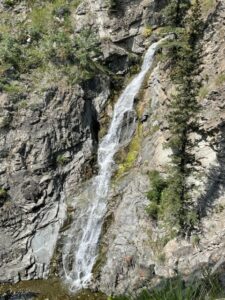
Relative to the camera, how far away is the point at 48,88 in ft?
106

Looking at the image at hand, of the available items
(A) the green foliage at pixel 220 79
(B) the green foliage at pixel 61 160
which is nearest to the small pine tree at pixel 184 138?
(A) the green foliage at pixel 220 79

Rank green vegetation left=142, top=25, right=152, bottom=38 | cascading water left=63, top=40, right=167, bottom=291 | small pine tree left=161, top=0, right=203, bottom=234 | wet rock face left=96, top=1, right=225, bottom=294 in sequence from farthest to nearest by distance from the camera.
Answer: green vegetation left=142, top=25, right=152, bottom=38 → cascading water left=63, top=40, right=167, bottom=291 → wet rock face left=96, top=1, right=225, bottom=294 → small pine tree left=161, top=0, right=203, bottom=234

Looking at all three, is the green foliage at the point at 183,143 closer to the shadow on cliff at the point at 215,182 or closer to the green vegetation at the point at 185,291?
the shadow on cliff at the point at 215,182

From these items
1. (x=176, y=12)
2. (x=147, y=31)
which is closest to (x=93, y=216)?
(x=176, y=12)

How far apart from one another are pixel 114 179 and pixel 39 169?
17.3ft

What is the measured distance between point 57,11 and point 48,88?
33.8ft

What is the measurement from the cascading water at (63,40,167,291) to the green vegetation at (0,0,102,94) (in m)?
3.95

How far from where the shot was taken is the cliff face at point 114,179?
24469 millimetres

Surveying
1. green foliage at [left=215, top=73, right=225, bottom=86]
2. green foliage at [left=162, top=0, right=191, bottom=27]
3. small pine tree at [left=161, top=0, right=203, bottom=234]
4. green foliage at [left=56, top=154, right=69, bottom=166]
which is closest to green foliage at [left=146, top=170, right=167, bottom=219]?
small pine tree at [left=161, top=0, right=203, bottom=234]

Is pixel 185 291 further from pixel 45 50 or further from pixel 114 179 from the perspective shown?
pixel 45 50

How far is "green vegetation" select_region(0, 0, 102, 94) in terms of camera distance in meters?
33.3

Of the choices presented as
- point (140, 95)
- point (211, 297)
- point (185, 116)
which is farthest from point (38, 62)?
point (211, 297)

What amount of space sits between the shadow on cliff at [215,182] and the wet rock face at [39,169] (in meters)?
9.56

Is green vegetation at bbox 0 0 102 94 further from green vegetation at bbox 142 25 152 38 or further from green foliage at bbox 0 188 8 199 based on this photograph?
green foliage at bbox 0 188 8 199
